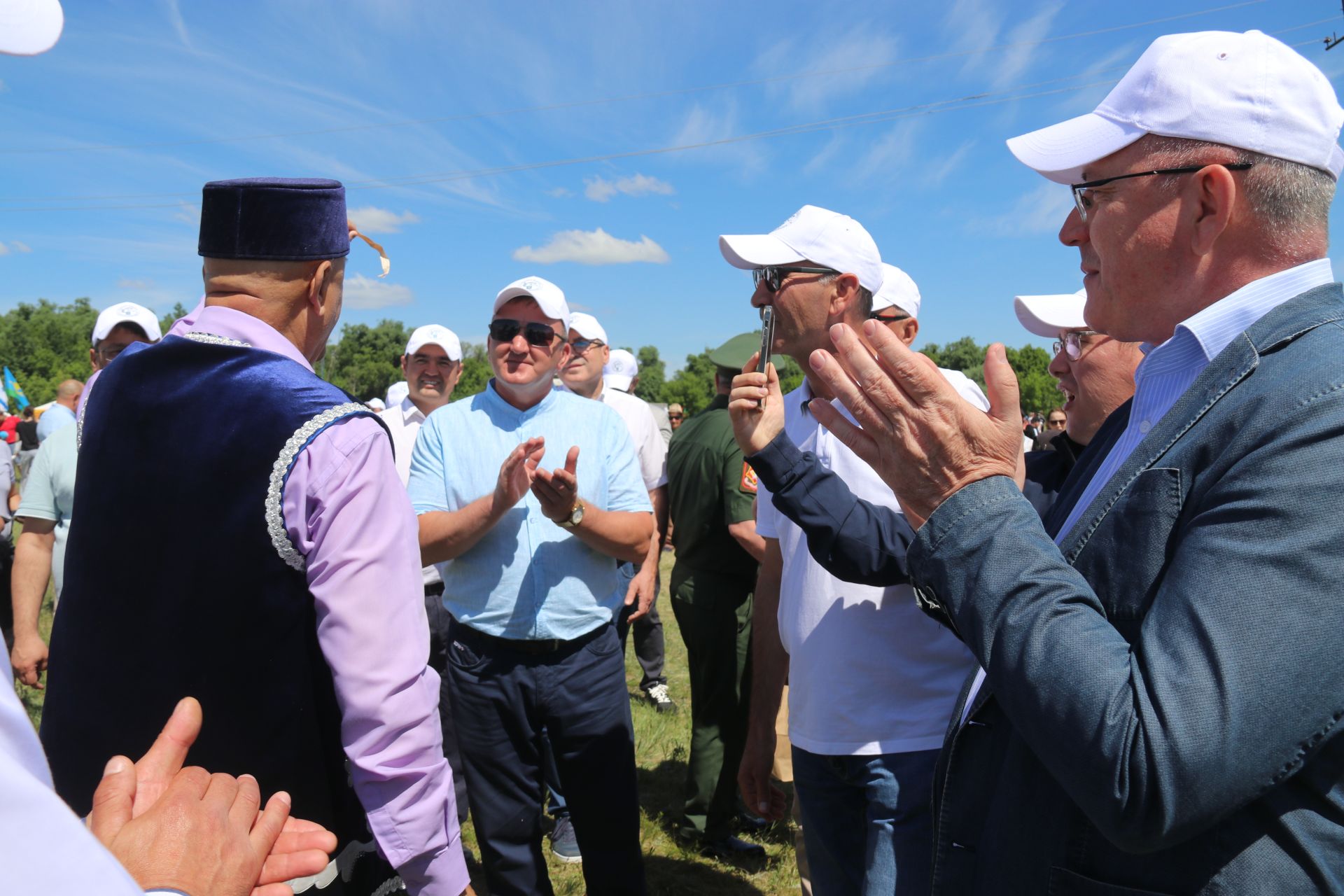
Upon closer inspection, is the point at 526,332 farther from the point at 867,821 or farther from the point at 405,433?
the point at 867,821

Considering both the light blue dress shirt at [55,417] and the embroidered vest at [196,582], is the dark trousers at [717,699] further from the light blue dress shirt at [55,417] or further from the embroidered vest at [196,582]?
the light blue dress shirt at [55,417]

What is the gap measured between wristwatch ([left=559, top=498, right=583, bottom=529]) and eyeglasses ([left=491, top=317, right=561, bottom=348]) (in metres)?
0.78

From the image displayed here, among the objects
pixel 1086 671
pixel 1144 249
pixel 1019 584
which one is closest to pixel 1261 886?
pixel 1086 671

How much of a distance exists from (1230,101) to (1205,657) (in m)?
0.81

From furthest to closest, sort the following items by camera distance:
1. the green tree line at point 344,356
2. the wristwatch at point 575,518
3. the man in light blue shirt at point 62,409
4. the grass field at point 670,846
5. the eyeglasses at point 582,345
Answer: the green tree line at point 344,356, the man in light blue shirt at point 62,409, the eyeglasses at point 582,345, the grass field at point 670,846, the wristwatch at point 575,518

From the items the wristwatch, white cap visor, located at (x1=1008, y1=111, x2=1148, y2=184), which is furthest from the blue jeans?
white cap visor, located at (x1=1008, y1=111, x2=1148, y2=184)

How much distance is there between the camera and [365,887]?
1.94 meters

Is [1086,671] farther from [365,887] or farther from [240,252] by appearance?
[240,252]

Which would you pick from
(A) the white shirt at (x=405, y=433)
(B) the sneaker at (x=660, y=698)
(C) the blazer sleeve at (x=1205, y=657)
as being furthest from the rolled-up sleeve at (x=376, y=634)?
(B) the sneaker at (x=660, y=698)

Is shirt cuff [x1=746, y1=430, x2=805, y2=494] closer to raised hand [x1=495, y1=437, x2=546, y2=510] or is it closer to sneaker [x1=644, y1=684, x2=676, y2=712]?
raised hand [x1=495, y1=437, x2=546, y2=510]

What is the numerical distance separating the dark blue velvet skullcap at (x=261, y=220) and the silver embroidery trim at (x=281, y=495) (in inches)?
19.0

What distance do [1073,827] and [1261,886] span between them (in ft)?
0.73

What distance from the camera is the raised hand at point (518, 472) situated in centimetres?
277

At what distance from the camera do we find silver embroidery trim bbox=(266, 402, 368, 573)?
1698 mm
